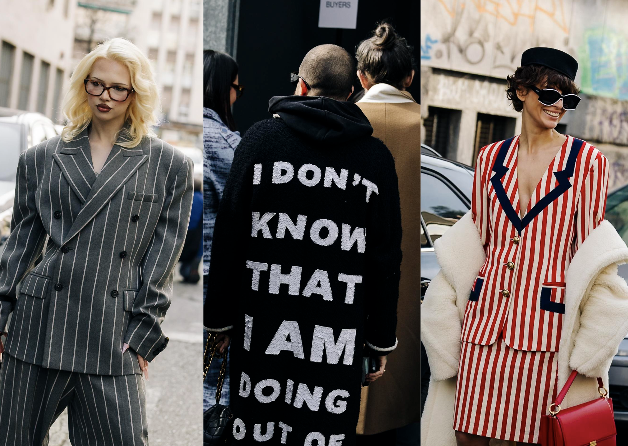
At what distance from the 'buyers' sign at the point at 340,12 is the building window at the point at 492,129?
2.30 ft

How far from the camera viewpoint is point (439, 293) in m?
2.66

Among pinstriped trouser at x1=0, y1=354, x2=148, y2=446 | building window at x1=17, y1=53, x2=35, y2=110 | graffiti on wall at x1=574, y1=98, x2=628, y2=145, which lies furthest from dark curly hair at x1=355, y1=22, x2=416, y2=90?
building window at x1=17, y1=53, x2=35, y2=110

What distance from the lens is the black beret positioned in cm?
249

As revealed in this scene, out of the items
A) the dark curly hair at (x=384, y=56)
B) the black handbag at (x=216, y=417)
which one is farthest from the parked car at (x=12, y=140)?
the dark curly hair at (x=384, y=56)

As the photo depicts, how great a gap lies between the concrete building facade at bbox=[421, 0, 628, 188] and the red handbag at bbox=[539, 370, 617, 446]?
1.07m

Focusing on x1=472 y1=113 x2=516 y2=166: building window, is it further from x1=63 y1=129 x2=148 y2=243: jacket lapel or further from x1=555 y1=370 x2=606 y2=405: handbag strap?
x1=63 y1=129 x2=148 y2=243: jacket lapel

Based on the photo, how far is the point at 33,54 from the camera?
1016cm

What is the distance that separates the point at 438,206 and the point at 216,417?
1234 millimetres

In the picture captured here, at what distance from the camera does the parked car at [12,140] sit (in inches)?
160

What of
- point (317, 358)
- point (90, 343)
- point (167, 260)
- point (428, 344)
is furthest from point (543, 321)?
point (90, 343)

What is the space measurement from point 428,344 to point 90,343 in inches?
47.2

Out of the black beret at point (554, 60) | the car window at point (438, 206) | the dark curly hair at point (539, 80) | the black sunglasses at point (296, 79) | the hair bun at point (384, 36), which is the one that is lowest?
the car window at point (438, 206)

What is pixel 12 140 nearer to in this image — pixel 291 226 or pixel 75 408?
pixel 75 408

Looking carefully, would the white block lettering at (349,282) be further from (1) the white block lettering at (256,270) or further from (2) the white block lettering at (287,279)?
(1) the white block lettering at (256,270)
